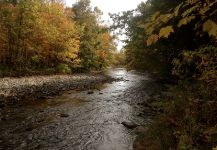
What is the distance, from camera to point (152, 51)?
15.8 metres

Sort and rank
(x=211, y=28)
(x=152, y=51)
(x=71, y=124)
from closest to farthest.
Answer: (x=211, y=28)
(x=71, y=124)
(x=152, y=51)

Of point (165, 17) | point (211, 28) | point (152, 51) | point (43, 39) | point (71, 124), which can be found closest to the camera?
point (211, 28)

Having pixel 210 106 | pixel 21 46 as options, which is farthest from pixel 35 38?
pixel 210 106

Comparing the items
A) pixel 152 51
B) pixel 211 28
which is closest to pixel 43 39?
pixel 152 51

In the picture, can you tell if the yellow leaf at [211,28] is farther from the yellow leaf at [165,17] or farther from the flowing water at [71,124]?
the flowing water at [71,124]

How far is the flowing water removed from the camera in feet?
26.3

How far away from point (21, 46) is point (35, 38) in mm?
2368

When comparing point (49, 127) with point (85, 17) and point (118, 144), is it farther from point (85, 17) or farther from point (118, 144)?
point (85, 17)

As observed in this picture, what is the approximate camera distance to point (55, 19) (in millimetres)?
36344

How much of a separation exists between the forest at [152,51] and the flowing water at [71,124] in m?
0.70

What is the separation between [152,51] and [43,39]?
22.1 meters

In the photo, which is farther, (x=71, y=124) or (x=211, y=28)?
(x=71, y=124)

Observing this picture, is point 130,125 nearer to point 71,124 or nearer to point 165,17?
point 71,124

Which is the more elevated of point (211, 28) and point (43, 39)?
point (43, 39)
